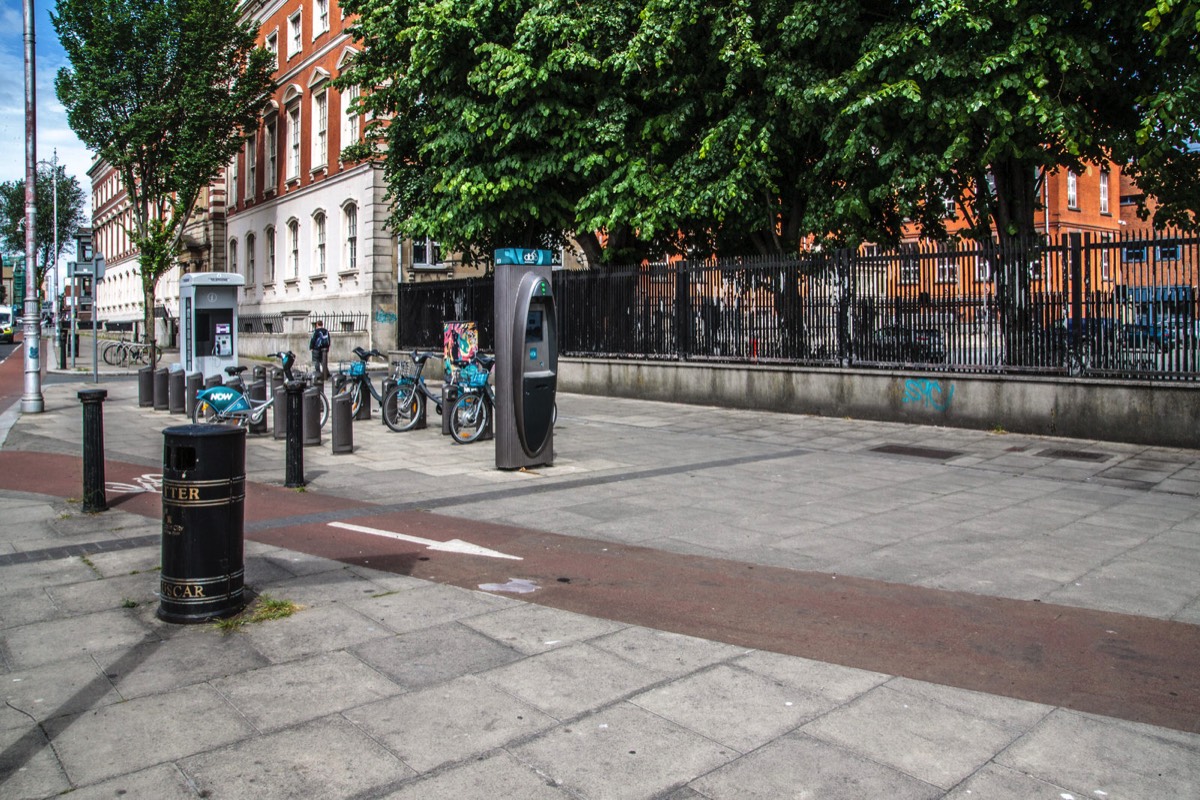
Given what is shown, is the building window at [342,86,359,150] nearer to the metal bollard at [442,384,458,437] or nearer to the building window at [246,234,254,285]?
the building window at [246,234,254,285]

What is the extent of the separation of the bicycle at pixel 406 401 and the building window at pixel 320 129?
24.1m

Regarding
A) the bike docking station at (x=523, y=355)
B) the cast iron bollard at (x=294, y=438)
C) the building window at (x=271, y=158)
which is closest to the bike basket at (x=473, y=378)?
the bike docking station at (x=523, y=355)

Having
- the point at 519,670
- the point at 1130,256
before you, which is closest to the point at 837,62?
the point at 1130,256

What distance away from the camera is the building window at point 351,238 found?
33.6 m

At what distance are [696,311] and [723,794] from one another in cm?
1533

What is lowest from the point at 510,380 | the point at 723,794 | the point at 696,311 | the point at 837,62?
the point at 723,794

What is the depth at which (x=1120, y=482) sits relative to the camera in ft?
33.3

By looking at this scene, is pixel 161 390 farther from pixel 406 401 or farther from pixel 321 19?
pixel 321 19

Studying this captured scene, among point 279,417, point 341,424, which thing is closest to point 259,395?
point 279,417

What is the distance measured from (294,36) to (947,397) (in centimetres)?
3214

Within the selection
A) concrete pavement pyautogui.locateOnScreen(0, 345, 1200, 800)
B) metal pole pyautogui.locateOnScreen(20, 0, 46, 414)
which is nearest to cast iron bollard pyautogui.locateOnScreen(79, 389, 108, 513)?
concrete pavement pyautogui.locateOnScreen(0, 345, 1200, 800)

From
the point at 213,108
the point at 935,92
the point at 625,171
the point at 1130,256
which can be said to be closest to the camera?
the point at 1130,256

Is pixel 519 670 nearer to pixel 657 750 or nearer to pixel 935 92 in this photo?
pixel 657 750

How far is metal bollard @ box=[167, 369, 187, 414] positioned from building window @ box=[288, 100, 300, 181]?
23.8m
